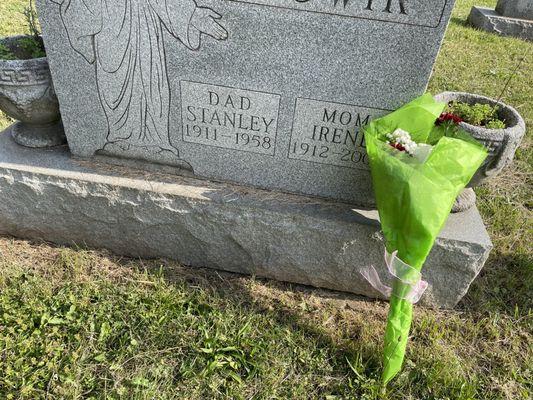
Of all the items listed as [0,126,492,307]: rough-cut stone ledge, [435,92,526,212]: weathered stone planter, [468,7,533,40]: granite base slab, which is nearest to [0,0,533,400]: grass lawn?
[0,126,492,307]: rough-cut stone ledge

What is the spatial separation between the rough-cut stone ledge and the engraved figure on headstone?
316 mm

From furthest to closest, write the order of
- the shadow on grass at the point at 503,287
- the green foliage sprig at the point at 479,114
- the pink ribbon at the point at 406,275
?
1. the shadow on grass at the point at 503,287
2. the green foliage sprig at the point at 479,114
3. the pink ribbon at the point at 406,275

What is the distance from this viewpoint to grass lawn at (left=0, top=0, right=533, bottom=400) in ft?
6.68

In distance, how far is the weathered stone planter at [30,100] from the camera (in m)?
2.36

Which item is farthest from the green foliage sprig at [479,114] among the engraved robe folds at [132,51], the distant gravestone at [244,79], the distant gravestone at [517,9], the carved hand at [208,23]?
the distant gravestone at [517,9]


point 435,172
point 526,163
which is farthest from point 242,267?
point 526,163

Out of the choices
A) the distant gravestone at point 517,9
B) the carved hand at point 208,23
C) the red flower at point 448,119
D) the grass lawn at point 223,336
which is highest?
the carved hand at point 208,23

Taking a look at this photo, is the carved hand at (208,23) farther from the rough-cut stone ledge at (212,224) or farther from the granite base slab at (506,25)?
the granite base slab at (506,25)

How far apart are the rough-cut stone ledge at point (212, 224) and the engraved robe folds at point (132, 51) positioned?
0.30m

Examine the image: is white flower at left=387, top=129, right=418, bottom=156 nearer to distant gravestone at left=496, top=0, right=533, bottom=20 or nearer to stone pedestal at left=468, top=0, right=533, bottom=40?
stone pedestal at left=468, top=0, right=533, bottom=40

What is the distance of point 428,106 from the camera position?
6.89 ft

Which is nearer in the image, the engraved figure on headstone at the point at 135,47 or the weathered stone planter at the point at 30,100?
the engraved figure on headstone at the point at 135,47

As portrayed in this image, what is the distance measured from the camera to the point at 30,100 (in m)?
2.47

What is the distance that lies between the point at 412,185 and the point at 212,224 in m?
1.12
